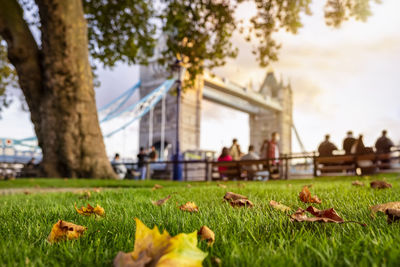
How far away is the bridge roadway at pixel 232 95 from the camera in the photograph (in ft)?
137

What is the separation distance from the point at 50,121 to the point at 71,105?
706 millimetres

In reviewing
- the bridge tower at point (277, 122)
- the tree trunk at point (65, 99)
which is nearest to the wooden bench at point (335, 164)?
the tree trunk at point (65, 99)

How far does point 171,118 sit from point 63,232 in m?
33.5

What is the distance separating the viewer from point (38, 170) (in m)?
9.74

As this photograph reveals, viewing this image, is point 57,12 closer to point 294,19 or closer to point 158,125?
point 294,19

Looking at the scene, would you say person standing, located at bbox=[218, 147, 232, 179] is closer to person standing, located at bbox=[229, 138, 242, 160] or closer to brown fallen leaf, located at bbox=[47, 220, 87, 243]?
person standing, located at bbox=[229, 138, 242, 160]

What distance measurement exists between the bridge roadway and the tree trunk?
25.4 m

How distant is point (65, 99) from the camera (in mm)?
9336

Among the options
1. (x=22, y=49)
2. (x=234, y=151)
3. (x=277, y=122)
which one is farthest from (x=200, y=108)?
(x=277, y=122)

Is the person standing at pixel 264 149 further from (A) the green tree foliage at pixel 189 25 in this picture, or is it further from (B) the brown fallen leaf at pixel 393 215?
(B) the brown fallen leaf at pixel 393 215

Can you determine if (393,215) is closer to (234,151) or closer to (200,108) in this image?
(234,151)

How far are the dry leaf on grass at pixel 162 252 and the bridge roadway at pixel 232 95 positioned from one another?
33.8m

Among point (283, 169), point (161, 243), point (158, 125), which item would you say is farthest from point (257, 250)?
point (158, 125)

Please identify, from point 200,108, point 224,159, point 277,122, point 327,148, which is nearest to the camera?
point 327,148
